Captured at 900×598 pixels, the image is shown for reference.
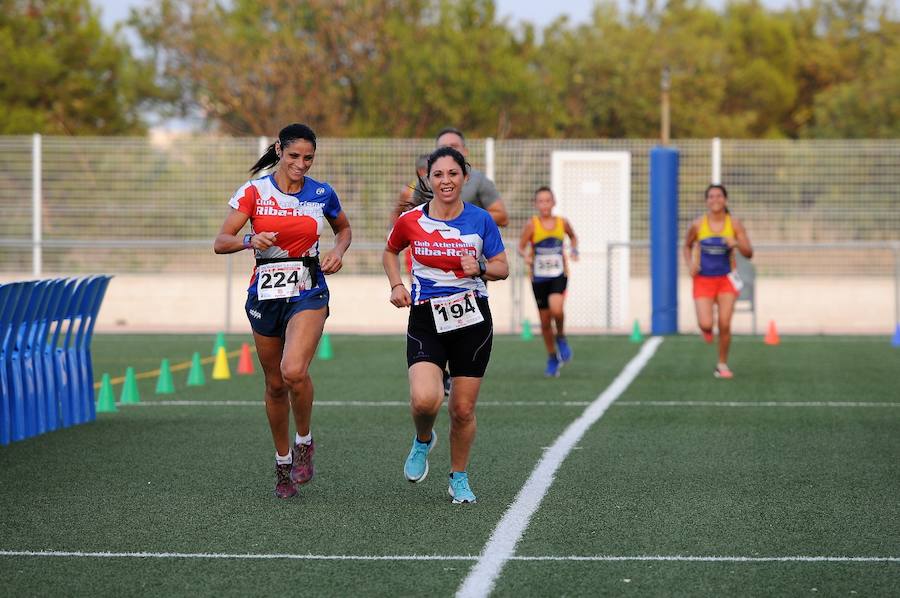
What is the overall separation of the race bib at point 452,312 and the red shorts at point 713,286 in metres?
7.75

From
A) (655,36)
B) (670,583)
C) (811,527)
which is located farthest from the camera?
(655,36)

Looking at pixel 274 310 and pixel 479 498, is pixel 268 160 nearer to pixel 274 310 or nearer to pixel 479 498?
pixel 274 310

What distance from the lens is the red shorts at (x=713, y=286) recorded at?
14570 millimetres

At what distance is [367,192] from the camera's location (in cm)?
2475

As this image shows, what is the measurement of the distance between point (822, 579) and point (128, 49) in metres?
50.8

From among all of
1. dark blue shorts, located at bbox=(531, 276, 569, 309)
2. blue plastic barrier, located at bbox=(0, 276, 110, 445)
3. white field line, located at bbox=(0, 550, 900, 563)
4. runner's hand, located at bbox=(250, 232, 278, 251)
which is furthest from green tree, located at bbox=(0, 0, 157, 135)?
white field line, located at bbox=(0, 550, 900, 563)

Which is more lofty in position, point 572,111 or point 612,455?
point 572,111

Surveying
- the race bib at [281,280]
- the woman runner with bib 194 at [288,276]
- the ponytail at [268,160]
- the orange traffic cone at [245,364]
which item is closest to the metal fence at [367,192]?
the orange traffic cone at [245,364]

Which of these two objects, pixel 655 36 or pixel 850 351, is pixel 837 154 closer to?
pixel 850 351

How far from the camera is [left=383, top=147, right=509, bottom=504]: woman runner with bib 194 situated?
728 cm

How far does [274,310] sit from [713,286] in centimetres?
795

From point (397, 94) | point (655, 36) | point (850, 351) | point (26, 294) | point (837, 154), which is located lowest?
point (850, 351)

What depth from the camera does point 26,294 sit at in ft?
32.6

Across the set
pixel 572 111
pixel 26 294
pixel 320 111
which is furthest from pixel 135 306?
pixel 572 111
